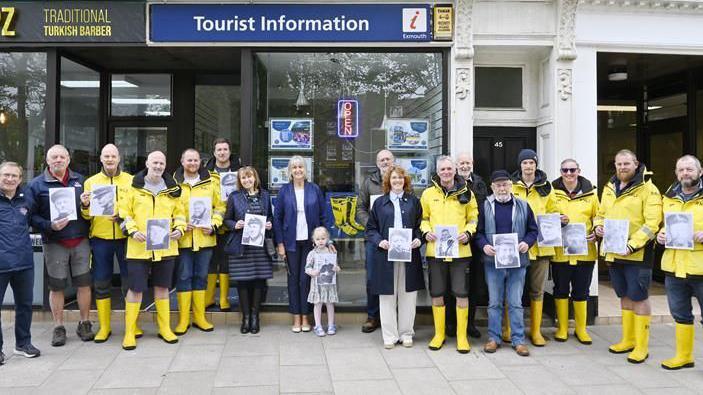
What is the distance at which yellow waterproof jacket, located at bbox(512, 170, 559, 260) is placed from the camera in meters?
5.69

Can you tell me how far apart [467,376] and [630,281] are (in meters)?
2.01

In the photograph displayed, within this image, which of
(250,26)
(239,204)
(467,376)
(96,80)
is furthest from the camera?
(96,80)

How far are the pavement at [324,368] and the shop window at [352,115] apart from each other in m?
1.59

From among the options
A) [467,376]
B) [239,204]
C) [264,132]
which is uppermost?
[264,132]

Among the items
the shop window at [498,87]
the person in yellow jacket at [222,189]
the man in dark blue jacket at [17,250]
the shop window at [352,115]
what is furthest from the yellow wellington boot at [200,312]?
the shop window at [498,87]

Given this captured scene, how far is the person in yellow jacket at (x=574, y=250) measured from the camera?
5.71 m

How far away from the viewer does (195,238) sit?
19.6 ft

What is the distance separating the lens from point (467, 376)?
189 inches

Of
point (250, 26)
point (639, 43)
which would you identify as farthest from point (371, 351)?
point (639, 43)

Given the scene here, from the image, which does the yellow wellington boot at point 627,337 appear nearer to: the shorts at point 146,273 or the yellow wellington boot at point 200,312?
the yellow wellington boot at point 200,312

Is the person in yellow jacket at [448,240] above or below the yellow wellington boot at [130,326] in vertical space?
above

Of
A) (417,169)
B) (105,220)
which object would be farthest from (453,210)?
(105,220)

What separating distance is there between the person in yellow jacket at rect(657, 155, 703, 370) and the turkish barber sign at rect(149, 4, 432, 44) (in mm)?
3395

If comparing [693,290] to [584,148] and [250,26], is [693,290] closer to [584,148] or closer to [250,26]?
[584,148]
